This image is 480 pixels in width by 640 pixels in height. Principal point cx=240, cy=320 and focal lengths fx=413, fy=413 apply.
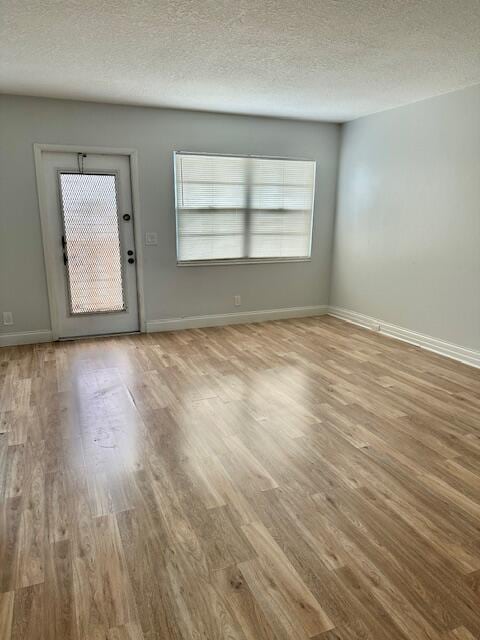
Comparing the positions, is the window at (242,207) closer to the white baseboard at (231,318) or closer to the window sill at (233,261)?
the window sill at (233,261)

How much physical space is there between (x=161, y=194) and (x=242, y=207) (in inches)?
42.2

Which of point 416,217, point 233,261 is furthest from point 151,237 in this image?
point 416,217

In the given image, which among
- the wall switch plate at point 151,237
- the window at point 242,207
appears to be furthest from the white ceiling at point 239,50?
the wall switch plate at point 151,237

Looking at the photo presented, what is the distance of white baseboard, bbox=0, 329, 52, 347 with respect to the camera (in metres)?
4.59

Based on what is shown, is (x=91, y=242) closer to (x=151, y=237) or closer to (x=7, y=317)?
(x=151, y=237)

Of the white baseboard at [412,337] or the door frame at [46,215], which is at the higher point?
the door frame at [46,215]

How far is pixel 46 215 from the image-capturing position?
14.9 feet

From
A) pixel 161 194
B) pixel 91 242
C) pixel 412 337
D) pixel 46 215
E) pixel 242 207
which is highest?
pixel 161 194

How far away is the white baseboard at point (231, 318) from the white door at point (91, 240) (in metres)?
0.48

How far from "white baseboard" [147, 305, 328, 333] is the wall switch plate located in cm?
98

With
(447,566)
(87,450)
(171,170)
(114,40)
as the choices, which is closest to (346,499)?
(447,566)

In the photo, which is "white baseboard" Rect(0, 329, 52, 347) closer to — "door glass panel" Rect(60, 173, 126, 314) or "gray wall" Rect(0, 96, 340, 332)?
"gray wall" Rect(0, 96, 340, 332)

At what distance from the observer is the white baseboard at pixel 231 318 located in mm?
5285

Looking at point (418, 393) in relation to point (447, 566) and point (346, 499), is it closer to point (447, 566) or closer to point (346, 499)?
point (346, 499)
